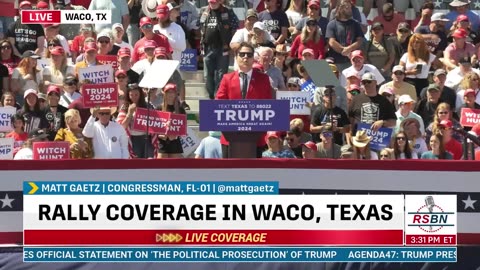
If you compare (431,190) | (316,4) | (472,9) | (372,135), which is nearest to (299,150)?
(372,135)

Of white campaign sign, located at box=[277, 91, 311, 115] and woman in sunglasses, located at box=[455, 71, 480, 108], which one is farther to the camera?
woman in sunglasses, located at box=[455, 71, 480, 108]

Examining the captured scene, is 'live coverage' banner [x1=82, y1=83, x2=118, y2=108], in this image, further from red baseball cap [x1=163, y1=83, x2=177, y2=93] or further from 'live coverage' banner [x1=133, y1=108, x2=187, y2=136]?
'live coverage' banner [x1=133, y1=108, x2=187, y2=136]

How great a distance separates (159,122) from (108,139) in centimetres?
81

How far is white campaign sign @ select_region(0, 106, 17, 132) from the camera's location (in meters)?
19.2

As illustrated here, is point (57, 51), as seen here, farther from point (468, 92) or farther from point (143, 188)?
point (143, 188)

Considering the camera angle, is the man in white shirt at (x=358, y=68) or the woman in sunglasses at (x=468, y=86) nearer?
the woman in sunglasses at (x=468, y=86)

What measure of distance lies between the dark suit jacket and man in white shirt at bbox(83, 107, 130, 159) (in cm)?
110

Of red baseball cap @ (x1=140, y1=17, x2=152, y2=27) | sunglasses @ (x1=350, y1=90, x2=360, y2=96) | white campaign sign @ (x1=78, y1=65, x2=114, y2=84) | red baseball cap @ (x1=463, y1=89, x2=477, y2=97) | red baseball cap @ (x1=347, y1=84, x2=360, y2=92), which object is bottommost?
red baseball cap @ (x1=463, y1=89, x2=477, y2=97)

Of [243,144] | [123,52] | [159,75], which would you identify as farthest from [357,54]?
[243,144]

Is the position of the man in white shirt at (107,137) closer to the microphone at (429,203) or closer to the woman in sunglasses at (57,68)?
the woman in sunglasses at (57,68)

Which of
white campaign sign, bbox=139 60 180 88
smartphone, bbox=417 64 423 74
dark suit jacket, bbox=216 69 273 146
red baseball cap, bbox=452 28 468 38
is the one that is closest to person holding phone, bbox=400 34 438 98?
smartphone, bbox=417 64 423 74

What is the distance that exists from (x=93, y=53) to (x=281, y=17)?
328 cm

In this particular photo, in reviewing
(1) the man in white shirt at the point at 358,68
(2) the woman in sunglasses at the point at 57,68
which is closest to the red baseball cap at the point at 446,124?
(1) the man in white shirt at the point at 358,68

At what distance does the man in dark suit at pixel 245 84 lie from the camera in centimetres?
1808
